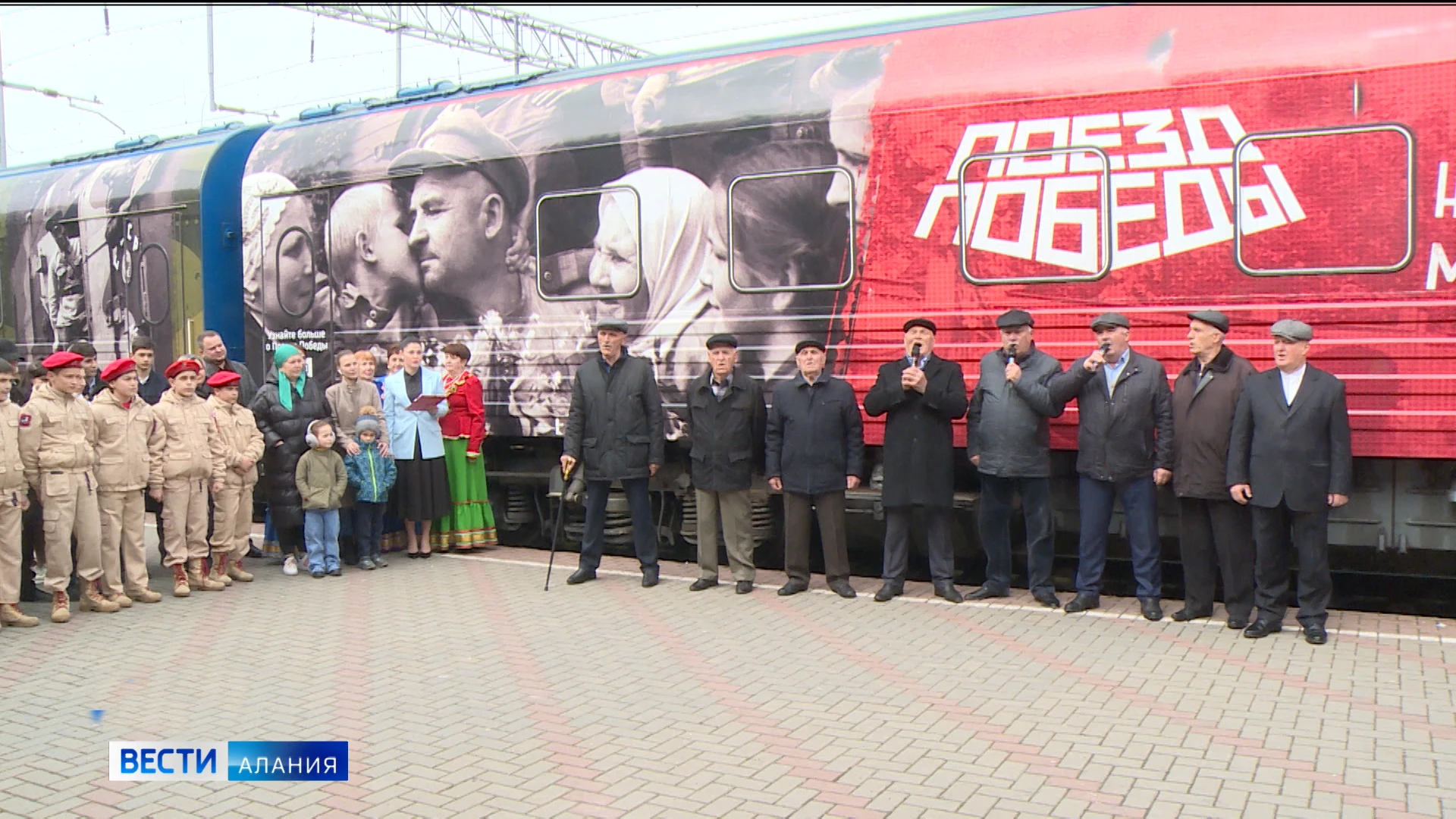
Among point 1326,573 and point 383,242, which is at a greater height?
point 383,242

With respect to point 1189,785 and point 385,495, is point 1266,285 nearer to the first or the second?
point 1189,785

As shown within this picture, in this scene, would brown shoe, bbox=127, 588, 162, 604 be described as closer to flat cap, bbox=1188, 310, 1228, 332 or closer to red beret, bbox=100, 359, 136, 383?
red beret, bbox=100, 359, 136, 383

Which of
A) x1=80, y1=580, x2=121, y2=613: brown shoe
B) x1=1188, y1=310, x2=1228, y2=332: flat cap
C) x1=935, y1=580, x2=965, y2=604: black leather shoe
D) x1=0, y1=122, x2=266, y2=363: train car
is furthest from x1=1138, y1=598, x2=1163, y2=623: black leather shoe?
x1=0, y1=122, x2=266, y2=363: train car

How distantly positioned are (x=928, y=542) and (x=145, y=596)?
4.98 meters

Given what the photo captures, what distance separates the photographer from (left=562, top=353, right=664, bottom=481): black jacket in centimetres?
845

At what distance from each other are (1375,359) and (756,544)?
4.19 m

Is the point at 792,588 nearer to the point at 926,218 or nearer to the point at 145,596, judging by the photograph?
the point at 926,218

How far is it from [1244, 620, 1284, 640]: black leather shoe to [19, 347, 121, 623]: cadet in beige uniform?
6.64m

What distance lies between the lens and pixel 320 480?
353 inches

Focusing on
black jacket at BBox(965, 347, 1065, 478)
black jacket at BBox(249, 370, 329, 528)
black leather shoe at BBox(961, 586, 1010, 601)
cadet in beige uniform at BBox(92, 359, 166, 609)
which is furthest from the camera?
black jacket at BBox(249, 370, 329, 528)

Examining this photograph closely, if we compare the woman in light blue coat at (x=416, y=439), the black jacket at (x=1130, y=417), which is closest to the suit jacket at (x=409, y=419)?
the woman in light blue coat at (x=416, y=439)

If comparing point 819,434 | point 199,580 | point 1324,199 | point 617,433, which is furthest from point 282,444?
point 1324,199

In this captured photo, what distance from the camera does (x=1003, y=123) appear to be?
24.7ft

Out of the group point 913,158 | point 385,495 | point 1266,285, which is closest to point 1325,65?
point 1266,285
